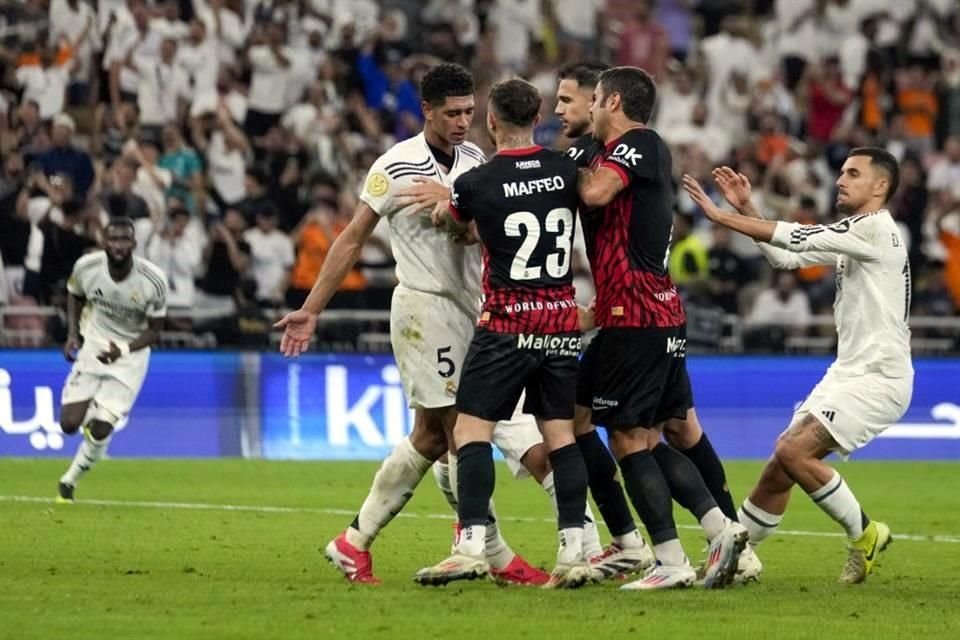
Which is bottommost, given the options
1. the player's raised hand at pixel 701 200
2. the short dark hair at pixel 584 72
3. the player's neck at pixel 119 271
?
the player's neck at pixel 119 271

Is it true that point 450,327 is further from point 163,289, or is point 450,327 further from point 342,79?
point 342,79

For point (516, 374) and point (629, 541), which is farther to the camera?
point (629, 541)

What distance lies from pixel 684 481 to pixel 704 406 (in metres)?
10.2

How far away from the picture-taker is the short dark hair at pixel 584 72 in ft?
35.7

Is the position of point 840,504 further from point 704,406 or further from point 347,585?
point 704,406

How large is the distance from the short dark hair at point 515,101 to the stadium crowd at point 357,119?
11.9 metres

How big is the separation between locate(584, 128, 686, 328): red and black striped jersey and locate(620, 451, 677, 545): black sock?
0.74 meters

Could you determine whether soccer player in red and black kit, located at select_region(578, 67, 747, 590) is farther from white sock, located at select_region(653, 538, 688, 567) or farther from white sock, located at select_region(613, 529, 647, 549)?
white sock, located at select_region(613, 529, 647, 549)

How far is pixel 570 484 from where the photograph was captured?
9992 mm

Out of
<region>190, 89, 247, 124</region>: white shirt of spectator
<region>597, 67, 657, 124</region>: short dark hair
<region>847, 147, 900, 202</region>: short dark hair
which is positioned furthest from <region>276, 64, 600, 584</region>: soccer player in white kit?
<region>190, 89, 247, 124</region>: white shirt of spectator

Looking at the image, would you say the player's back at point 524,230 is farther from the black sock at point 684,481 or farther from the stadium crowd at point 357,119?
the stadium crowd at point 357,119

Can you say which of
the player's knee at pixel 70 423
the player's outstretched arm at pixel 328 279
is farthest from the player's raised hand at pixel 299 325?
the player's knee at pixel 70 423

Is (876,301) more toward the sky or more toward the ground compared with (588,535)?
more toward the sky

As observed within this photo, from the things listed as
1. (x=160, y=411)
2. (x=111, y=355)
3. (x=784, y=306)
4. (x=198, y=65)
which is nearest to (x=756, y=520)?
(x=111, y=355)
